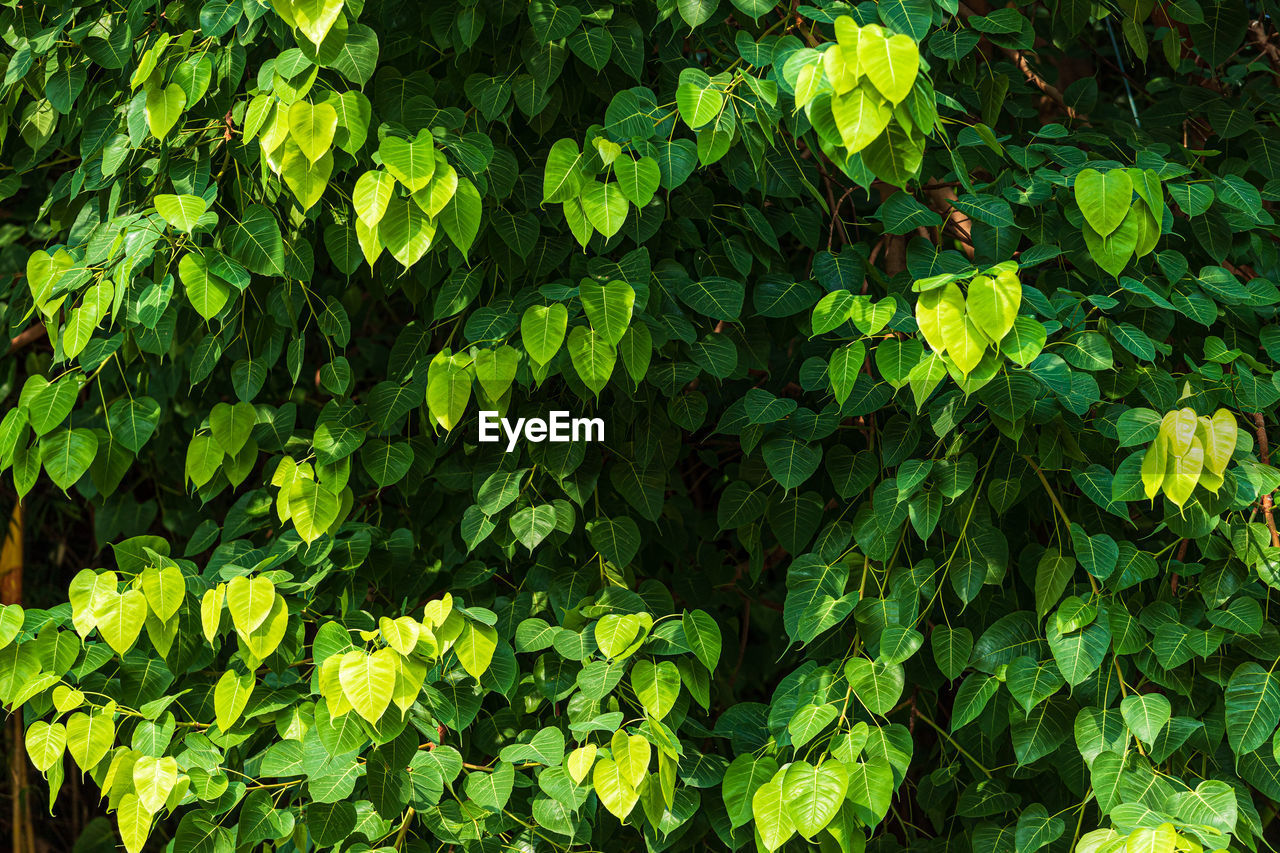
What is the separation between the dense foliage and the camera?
116 centimetres

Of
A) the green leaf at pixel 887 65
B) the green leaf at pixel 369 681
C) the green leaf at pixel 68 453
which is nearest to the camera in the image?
the green leaf at pixel 887 65

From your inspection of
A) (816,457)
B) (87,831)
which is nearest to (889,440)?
(816,457)

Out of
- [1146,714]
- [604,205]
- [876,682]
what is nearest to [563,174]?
[604,205]

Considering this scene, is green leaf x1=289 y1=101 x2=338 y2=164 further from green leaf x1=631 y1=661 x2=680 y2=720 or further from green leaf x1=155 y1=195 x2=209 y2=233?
green leaf x1=631 y1=661 x2=680 y2=720

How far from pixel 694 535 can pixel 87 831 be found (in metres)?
1.48

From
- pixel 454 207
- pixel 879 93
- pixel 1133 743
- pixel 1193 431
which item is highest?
pixel 879 93

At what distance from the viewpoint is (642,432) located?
146 centimetres

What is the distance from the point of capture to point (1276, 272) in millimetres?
1578

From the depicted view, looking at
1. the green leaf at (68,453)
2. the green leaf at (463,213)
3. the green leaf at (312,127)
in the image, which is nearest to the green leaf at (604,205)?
the green leaf at (463,213)

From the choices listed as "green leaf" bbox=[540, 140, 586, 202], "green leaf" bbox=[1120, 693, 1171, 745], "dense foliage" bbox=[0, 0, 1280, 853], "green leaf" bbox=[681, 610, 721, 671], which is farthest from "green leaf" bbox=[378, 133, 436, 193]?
"green leaf" bbox=[1120, 693, 1171, 745]

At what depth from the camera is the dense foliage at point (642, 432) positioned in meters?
1.16

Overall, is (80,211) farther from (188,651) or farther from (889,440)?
(889,440)

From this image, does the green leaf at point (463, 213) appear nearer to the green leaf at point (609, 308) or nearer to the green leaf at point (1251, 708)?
the green leaf at point (609, 308)

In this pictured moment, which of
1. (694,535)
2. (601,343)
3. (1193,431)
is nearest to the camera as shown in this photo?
(1193,431)
